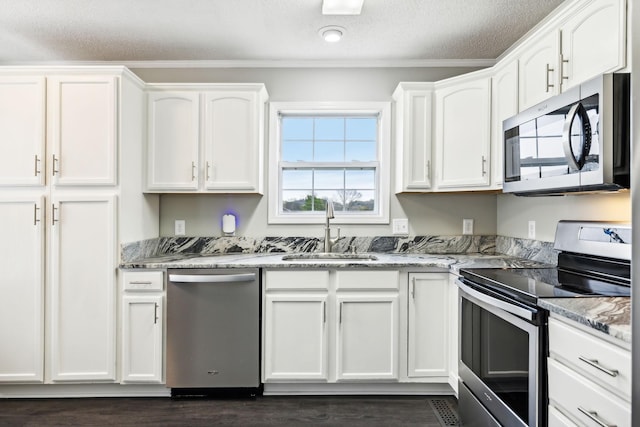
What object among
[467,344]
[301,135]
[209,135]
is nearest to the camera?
[467,344]

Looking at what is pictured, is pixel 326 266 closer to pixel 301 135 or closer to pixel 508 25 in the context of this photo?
pixel 301 135

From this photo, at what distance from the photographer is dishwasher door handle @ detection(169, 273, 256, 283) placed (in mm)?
2334

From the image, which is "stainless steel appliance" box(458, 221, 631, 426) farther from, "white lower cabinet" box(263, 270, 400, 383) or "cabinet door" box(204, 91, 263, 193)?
"cabinet door" box(204, 91, 263, 193)

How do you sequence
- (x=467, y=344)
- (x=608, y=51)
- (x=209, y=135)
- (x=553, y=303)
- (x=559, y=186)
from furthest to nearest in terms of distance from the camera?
(x=209, y=135)
(x=467, y=344)
(x=559, y=186)
(x=608, y=51)
(x=553, y=303)

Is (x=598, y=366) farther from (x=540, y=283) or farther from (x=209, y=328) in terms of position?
(x=209, y=328)

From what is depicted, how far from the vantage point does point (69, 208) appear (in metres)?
2.32

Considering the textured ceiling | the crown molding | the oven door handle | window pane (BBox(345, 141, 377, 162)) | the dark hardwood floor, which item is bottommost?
the dark hardwood floor

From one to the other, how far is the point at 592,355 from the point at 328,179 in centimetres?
221

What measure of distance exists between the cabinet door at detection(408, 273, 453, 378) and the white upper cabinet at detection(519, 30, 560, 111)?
1.17m

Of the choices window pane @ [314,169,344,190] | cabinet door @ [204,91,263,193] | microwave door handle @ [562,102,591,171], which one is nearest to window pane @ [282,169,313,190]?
window pane @ [314,169,344,190]

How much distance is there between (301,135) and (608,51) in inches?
80.0

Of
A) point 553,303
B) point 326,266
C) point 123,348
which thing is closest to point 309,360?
point 326,266

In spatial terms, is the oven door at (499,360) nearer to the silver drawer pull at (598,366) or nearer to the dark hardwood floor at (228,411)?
the silver drawer pull at (598,366)

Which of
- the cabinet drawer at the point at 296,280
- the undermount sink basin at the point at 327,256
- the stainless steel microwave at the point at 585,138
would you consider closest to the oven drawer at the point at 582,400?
the stainless steel microwave at the point at 585,138
